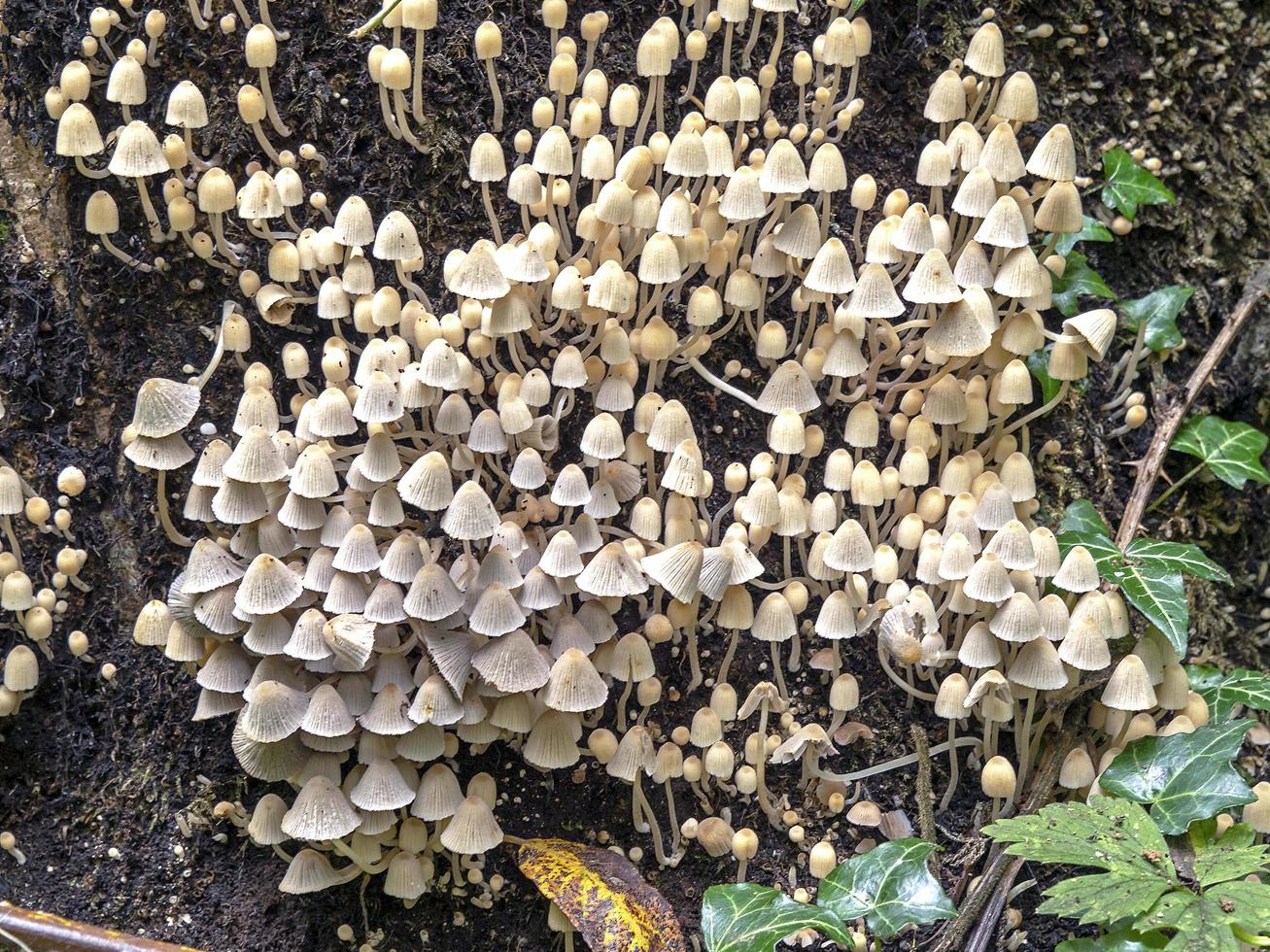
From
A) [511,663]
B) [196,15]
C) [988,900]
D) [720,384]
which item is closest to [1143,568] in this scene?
[988,900]

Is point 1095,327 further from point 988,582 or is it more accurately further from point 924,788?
point 924,788

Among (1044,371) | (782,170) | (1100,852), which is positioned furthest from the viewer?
(1044,371)

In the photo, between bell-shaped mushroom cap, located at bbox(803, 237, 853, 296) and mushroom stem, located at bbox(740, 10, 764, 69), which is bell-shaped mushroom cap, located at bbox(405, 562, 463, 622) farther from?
mushroom stem, located at bbox(740, 10, 764, 69)

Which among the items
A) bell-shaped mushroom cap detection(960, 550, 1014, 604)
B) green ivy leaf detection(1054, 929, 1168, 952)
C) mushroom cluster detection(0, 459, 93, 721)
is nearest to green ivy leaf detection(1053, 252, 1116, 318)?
bell-shaped mushroom cap detection(960, 550, 1014, 604)

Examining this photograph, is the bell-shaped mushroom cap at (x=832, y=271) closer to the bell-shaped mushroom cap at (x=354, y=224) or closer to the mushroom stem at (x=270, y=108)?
the bell-shaped mushroom cap at (x=354, y=224)

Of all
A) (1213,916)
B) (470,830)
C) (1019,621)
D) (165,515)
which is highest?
(1019,621)

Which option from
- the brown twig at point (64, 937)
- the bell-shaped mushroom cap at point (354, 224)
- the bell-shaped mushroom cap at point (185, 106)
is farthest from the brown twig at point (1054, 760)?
the bell-shaped mushroom cap at point (185, 106)
